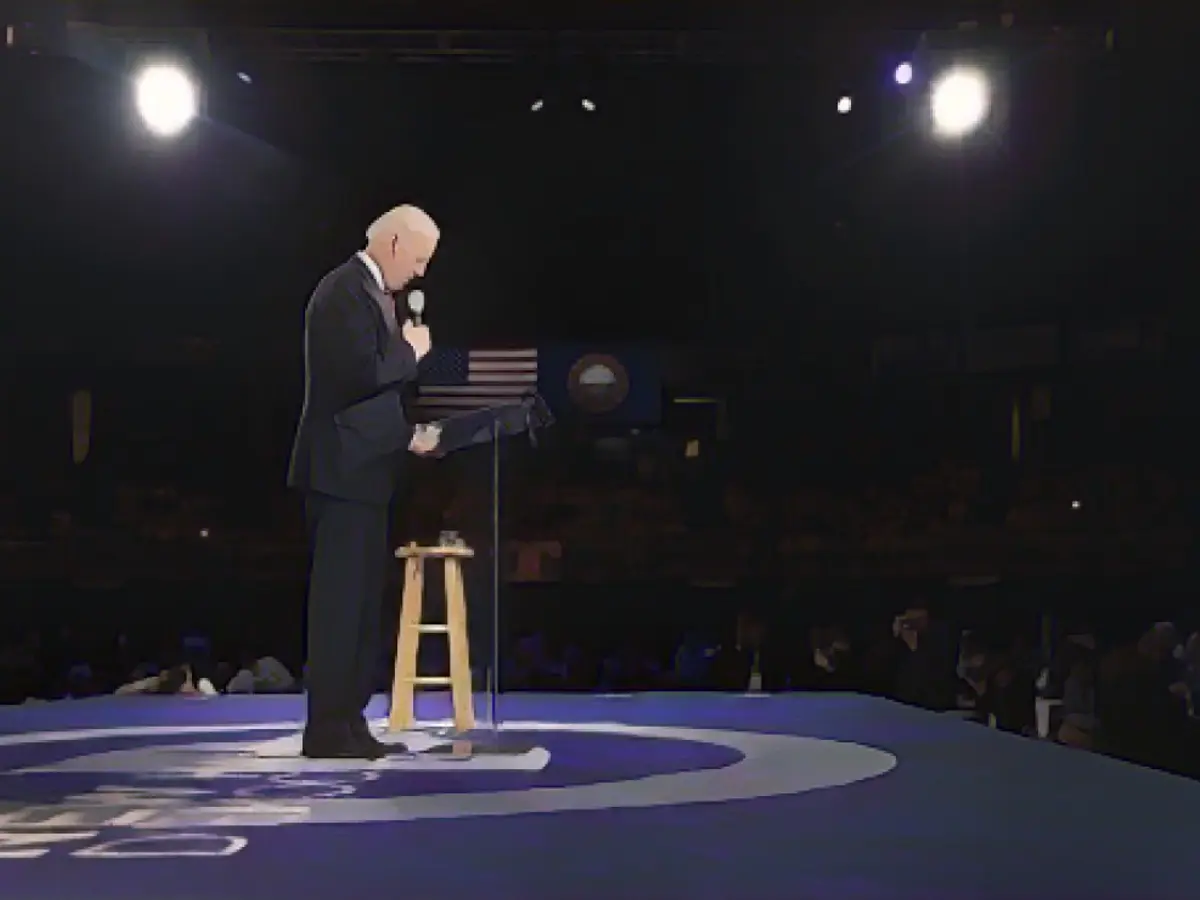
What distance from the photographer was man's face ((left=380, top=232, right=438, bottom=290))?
134 inches

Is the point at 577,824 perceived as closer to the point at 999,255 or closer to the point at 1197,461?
the point at 999,255

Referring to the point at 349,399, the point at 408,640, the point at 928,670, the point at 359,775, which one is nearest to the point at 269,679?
the point at 928,670

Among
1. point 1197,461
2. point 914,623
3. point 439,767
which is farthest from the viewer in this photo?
point 1197,461

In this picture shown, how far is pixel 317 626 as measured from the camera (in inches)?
128

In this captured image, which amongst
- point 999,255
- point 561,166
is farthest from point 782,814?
point 999,255

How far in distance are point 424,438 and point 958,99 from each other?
4087 millimetres

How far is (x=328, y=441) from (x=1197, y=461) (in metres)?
7.40

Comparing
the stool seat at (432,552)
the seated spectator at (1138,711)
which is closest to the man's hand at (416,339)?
the stool seat at (432,552)

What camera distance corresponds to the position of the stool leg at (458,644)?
3900 mm

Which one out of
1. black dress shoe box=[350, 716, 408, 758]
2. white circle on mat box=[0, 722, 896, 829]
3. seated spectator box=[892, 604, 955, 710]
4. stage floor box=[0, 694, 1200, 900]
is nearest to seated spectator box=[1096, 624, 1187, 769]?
stage floor box=[0, 694, 1200, 900]

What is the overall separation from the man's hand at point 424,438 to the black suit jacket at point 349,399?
16 mm

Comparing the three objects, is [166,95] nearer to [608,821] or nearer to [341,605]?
[341,605]

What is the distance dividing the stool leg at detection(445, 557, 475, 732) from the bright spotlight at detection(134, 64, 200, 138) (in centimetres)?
336

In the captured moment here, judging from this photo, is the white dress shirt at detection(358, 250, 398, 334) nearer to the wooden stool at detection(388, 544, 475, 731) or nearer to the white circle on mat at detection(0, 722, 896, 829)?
the wooden stool at detection(388, 544, 475, 731)
